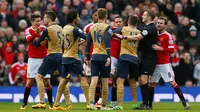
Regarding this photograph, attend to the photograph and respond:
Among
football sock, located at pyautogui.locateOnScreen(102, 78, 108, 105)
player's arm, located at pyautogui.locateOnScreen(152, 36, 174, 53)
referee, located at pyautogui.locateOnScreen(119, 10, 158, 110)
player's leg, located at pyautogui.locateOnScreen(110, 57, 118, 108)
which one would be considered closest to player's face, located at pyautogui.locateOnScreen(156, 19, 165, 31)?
player's arm, located at pyautogui.locateOnScreen(152, 36, 174, 53)

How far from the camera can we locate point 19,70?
28.0 m

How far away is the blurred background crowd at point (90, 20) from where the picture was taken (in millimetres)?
28641

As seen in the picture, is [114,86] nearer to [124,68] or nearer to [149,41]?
[124,68]

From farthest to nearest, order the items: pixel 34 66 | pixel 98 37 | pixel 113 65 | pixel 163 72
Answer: pixel 113 65, pixel 34 66, pixel 163 72, pixel 98 37

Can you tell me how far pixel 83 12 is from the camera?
30.5m

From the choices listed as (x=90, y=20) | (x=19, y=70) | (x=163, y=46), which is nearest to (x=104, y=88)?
(x=163, y=46)

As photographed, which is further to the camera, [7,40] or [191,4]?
[191,4]

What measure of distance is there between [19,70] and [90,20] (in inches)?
161

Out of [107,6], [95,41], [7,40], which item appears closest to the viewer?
[95,41]

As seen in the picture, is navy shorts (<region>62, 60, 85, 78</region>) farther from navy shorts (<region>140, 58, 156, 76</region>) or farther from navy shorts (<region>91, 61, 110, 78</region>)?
navy shorts (<region>140, 58, 156, 76</region>)

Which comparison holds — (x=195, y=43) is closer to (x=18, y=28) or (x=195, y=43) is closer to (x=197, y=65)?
(x=197, y=65)

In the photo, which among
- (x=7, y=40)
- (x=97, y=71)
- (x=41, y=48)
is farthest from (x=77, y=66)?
(x=7, y=40)

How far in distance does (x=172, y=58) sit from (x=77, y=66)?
10.1 meters

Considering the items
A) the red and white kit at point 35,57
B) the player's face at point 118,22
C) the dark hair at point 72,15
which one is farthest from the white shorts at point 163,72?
the red and white kit at point 35,57
